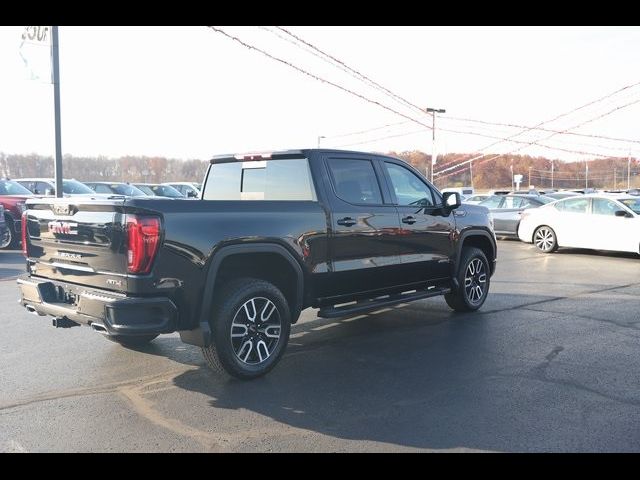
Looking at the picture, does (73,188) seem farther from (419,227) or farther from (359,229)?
(359,229)

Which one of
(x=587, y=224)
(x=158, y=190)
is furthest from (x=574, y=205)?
(x=158, y=190)

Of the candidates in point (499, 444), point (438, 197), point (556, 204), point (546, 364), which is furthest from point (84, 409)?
point (556, 204)

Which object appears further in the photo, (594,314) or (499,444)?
(594,314)

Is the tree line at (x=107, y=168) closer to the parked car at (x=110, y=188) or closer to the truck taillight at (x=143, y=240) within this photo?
the parked car at (x=110, y=188)

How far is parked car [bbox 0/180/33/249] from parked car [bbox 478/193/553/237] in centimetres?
1385

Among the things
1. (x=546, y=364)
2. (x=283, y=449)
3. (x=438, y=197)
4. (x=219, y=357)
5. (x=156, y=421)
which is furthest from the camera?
(x=438, y=197)

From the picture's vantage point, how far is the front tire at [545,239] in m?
15.0

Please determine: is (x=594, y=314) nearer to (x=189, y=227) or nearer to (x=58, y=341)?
(x=189, y=227)

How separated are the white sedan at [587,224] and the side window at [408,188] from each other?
28.6ft

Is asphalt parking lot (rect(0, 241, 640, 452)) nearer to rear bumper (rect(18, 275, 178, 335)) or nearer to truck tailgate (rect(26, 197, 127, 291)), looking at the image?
rear bumper (rect(18, 275, 178, 335))

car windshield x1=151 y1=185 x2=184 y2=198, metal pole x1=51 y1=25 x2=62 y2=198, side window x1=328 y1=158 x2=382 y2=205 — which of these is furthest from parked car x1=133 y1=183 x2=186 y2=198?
side window x1=328 y1=158 x2=382 y2=205

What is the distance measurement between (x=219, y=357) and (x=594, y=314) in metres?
5.24

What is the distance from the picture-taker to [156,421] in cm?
406

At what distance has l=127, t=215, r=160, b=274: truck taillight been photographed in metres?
4.24
